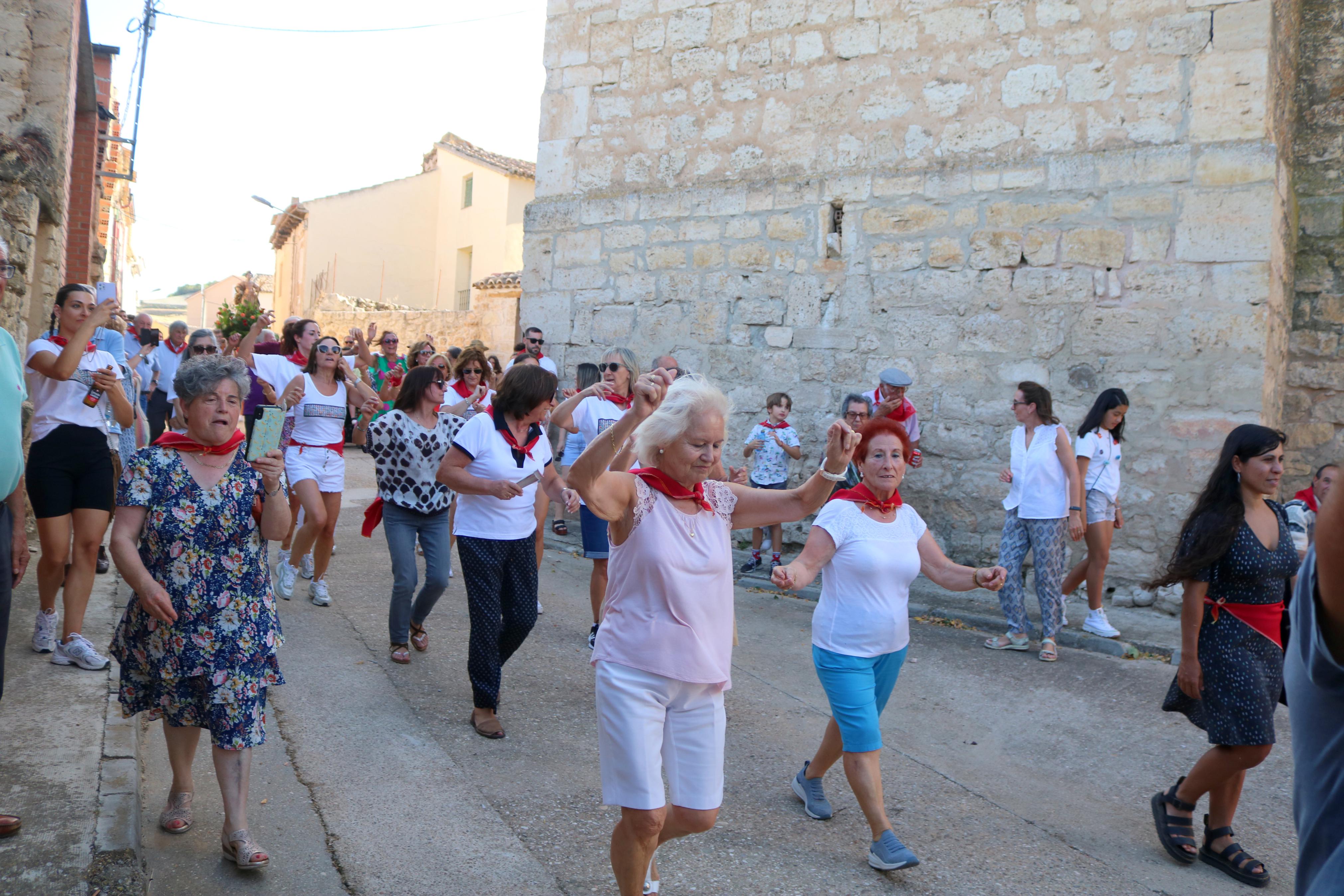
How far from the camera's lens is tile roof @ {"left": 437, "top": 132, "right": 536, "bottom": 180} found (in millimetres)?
27922

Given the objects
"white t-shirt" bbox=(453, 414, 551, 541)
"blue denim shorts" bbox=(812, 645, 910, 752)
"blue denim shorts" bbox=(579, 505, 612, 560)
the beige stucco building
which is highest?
the beige stucco building

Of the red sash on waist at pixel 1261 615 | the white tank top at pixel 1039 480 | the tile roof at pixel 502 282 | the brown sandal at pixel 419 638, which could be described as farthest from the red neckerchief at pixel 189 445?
the tile roof at pixel 502 282

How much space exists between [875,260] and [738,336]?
1525 mm

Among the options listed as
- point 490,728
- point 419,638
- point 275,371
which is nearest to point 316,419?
point 275,371

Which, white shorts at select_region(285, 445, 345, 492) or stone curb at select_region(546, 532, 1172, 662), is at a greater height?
white shorts at select_region(285, 445, 345, 492)

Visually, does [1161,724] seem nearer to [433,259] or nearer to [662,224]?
[662,224]

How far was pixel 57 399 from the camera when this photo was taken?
15.9 ft

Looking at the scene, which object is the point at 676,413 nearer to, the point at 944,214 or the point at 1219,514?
the point at 1219,514

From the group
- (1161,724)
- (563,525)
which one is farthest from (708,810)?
(563,525)

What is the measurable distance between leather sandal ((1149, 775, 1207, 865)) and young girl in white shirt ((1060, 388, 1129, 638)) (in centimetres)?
320

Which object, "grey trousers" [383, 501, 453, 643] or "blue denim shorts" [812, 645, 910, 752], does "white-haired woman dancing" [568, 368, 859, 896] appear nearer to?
"blue denim shorts" [812, 645, 910, 752]

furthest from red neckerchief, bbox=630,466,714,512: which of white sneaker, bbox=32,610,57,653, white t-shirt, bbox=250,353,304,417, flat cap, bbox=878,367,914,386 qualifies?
A: flat cap, bbox=878,367,914,386

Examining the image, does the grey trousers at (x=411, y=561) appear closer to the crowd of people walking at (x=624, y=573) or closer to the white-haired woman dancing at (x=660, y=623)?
the crowd of people walking at (x=624, y=573)

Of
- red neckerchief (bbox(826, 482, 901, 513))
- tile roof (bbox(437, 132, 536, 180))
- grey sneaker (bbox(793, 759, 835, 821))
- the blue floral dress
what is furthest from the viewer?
tile roof (bbox(437, 132, 536, 180))
